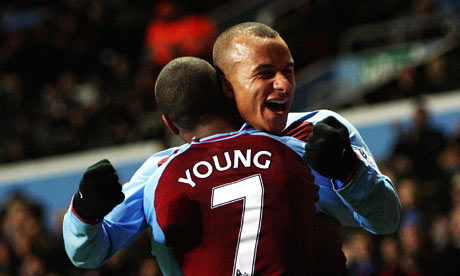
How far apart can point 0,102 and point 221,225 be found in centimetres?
895

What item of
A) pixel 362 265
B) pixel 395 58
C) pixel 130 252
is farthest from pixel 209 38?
pixel 362 265

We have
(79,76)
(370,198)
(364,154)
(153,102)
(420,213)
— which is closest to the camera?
(370,198)

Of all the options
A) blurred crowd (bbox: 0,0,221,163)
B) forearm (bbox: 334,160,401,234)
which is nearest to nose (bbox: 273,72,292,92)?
forearm (bbox: 334,160,401,234)

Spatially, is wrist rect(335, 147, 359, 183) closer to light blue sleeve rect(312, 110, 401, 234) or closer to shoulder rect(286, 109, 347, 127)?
light blue sleeve rect(312, 110, 401, 234)

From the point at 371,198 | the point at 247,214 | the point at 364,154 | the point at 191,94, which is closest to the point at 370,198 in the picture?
the point at 371,198

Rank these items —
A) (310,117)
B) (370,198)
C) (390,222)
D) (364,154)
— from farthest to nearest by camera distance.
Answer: (310,117), (364,154), (390,222), (370,198)

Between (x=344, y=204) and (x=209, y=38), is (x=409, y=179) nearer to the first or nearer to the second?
(x=209, y=38)

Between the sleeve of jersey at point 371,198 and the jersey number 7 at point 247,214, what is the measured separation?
10.1 inches

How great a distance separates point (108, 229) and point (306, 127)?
0.79 m

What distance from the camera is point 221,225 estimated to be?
97.9 inches

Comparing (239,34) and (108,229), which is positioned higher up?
(239,34)

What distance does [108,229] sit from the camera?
2.69 m

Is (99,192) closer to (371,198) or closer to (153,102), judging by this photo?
(371,198)

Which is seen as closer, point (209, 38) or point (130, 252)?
point (130, 252)
